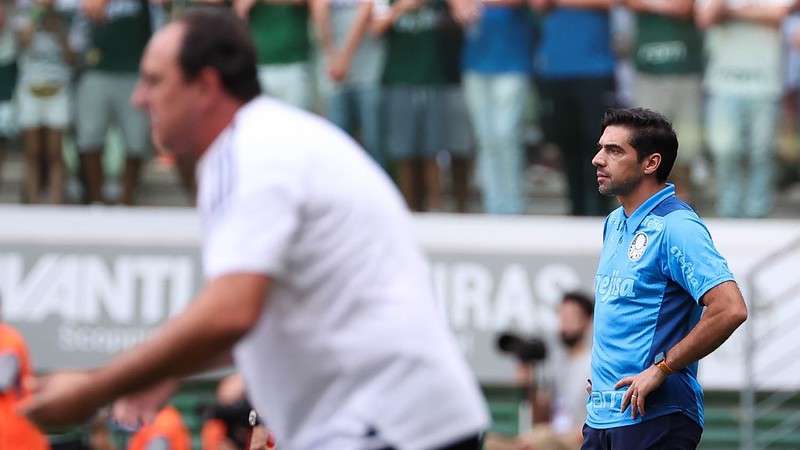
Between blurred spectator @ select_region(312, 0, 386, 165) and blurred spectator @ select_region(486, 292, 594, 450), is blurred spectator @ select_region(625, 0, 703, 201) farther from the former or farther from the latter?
blurred spectator @ select_region(486, 292, 594, 450)

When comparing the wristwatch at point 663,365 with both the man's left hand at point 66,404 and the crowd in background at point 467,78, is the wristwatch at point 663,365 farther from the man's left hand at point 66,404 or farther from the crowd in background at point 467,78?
the crowd in background at point 467,78

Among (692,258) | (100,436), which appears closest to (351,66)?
(100,436)

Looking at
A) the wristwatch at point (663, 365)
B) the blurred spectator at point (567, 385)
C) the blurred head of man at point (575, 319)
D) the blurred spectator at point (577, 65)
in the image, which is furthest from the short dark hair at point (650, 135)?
the blurred spectator at point (577, 65)

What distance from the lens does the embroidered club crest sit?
5.43 m

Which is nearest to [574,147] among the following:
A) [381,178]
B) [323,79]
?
[323,79]

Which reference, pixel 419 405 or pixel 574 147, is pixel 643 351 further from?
pixel 574 147

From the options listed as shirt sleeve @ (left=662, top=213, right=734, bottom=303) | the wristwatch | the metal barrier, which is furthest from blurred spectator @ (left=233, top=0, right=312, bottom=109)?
the wristwatch

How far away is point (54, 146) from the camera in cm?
1240

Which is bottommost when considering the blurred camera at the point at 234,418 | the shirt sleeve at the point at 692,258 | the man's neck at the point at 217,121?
the blurred camera at the point at 234,418

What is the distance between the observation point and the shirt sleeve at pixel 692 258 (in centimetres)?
521

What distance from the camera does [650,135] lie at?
550 cm

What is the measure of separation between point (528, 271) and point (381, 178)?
8829mm

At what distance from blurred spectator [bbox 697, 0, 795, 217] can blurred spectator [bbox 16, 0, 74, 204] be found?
5.07 metres

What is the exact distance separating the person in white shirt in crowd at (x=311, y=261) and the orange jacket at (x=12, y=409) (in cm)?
610
